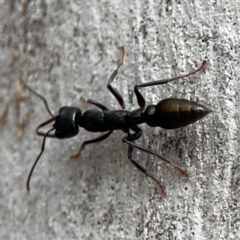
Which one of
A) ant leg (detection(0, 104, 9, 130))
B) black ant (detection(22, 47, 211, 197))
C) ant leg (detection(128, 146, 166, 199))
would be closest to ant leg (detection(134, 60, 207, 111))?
black ant (detection(22, 47, 211, 197))

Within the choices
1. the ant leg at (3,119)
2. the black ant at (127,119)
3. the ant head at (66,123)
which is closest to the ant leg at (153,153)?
the black ant at (127,119)

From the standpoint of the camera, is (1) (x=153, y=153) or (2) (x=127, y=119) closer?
(1) (x=153, y=153)

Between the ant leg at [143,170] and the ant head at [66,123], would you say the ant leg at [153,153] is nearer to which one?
the ant leg at [143,170]

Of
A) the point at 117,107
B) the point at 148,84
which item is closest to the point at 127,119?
the point at 117,107

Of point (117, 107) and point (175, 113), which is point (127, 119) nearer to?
point (117, 107)

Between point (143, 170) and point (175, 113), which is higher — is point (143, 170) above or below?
below

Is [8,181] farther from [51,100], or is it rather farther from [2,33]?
[2,33]
